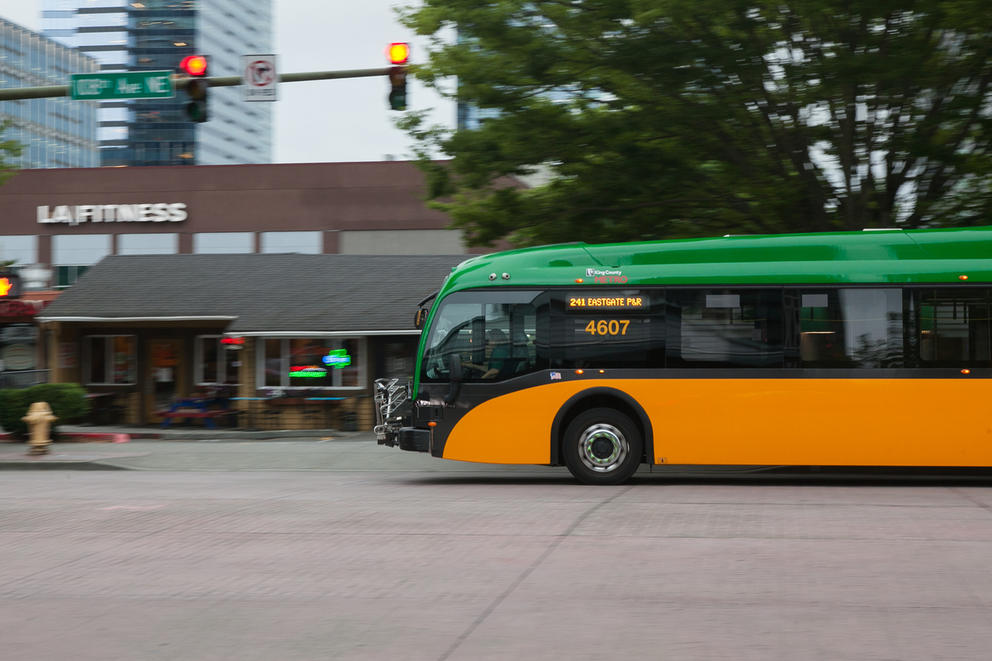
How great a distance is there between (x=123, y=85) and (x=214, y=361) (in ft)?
51.2

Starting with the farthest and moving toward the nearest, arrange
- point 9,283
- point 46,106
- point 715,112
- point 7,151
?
point 46,106, point 7,151, point 9,283, point 715,112

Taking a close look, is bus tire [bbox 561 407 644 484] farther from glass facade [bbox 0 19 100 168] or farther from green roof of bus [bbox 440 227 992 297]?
glass facade [bbox 0 19 100 168]

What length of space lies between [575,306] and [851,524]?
17.4 feet

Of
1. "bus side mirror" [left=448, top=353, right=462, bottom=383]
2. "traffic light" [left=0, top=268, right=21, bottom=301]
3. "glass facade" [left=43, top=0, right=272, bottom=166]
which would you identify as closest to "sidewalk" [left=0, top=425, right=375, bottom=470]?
"traffic light" [left=0, top=268, right=21, bottom=301]

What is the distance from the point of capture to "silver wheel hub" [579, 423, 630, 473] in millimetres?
14086

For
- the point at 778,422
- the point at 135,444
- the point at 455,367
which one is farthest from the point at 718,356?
the point at 135,444

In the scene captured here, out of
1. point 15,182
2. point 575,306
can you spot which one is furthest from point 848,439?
point 15,182

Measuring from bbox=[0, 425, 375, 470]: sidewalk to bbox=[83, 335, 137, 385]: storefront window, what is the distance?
1752mm

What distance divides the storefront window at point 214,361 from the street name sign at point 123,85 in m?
14.9

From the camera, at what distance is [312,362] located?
27906 mm

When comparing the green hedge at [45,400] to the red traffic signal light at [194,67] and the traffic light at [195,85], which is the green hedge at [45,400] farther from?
the red traffic signal light at [194,67]

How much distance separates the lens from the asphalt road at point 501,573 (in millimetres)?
5766

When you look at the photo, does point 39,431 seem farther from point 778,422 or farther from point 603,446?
point 778,422

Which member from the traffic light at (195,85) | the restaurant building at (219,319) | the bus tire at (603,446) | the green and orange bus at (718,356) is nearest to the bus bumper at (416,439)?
the green and orange bus at (718,356)
